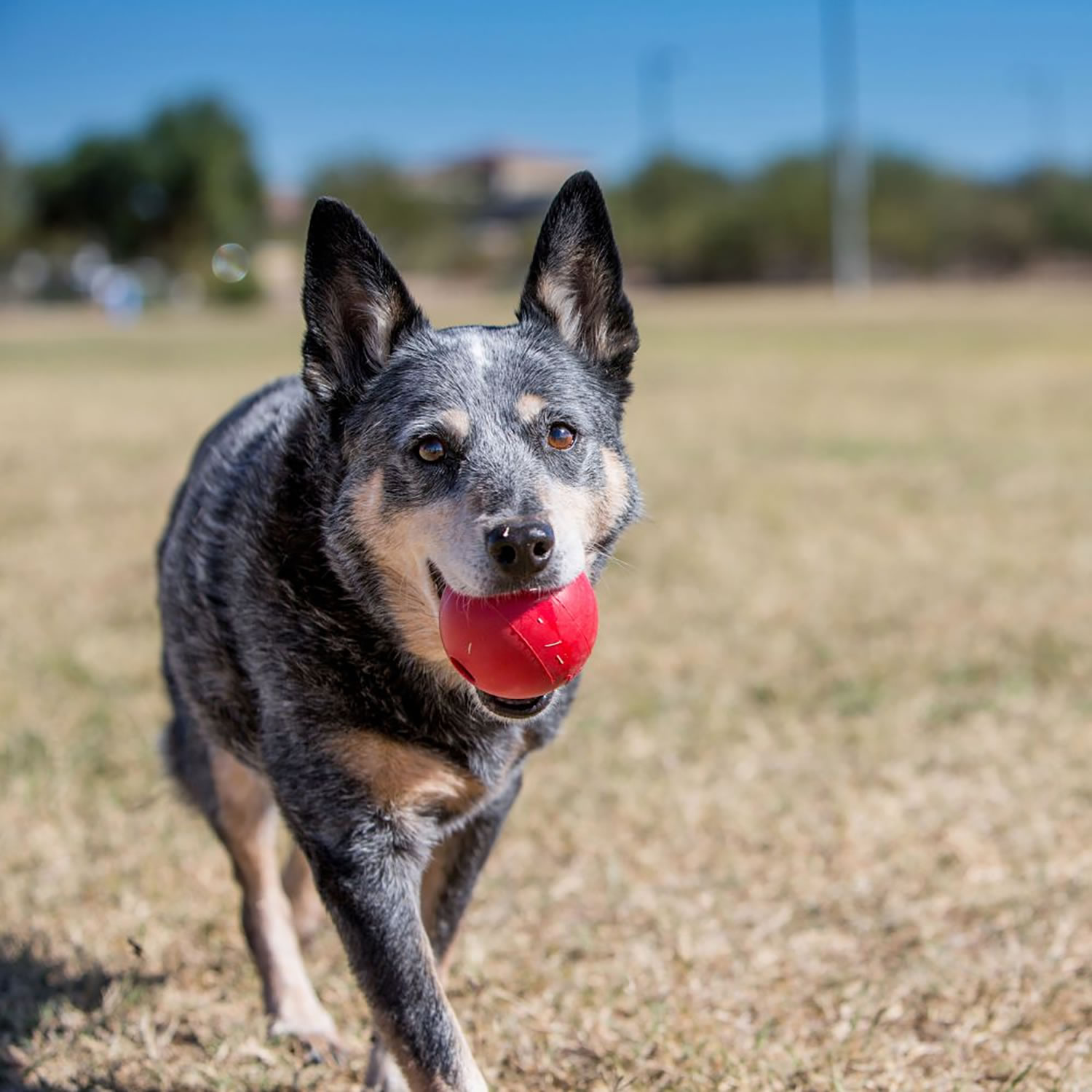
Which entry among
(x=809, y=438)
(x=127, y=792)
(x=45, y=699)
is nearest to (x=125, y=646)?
(x=45, y=699)

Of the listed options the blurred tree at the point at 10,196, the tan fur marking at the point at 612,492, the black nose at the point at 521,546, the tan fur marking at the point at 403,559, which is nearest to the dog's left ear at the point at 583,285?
the tan fur marking at the point at 612,492

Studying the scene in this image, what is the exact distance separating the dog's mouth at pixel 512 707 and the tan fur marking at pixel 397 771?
0.23 meters

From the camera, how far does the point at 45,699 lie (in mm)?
5820

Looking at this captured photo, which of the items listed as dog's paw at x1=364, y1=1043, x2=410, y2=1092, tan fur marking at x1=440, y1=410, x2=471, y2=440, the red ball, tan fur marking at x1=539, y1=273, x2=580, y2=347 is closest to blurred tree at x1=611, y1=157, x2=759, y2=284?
tan fur marking at x1=539, y1=273, x2=580, y2=347

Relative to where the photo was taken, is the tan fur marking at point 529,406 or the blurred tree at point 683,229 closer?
the tan fur marking at point 529,406

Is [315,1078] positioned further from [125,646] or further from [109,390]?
[109,390]

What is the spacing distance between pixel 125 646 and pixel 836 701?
3290mm

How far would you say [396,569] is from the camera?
2963 mm

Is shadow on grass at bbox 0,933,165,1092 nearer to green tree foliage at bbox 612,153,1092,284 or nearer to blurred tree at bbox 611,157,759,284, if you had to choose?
blurred tree at bbox 611,157,759,284

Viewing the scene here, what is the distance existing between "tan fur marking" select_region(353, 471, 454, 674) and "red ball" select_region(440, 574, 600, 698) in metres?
0.18

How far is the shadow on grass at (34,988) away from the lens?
10.9 ft

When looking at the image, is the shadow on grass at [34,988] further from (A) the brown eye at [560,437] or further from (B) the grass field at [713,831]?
(A) the brown eye at [560,437]

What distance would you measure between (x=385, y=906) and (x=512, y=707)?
0.47 meters

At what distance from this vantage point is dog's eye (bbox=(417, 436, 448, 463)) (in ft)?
9.84
